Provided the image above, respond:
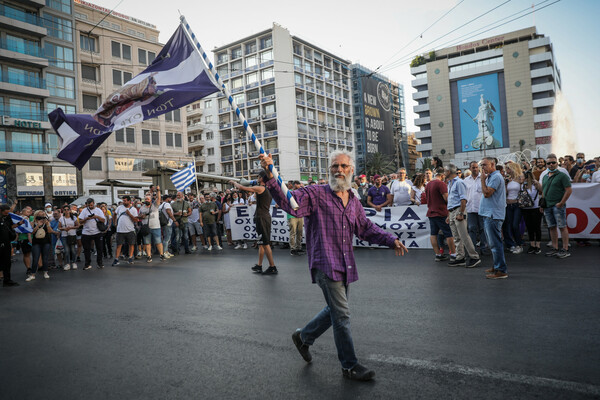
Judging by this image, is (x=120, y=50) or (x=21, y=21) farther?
(x=120, y=50)

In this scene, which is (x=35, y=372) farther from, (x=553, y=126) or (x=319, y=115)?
(x=553, y=126)

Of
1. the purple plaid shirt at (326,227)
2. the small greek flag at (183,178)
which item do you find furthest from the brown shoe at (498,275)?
the small greek flag at (183,178)

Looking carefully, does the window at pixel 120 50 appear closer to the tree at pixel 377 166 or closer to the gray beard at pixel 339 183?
the tree at pixel 377 166

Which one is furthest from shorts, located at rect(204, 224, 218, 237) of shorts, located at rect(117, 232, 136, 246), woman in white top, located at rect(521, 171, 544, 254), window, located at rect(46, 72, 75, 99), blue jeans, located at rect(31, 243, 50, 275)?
window, located at rect(46, 72, 75, 99)

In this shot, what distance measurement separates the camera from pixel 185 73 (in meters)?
5.69

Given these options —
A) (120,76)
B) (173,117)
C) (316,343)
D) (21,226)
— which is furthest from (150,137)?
(316,343)

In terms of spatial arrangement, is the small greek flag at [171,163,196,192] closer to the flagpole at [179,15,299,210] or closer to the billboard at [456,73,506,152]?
the flagpole at [179,15,299,210]

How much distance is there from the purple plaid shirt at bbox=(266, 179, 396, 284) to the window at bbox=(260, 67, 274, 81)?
70.0m

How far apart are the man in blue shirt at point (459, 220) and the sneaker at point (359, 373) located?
18.1 ft

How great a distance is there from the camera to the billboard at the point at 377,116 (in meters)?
90.1

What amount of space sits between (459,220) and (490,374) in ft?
17.3

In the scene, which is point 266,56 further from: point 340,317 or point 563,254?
point 340,317

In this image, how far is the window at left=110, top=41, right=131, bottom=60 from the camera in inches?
1779

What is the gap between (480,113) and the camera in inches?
3236
